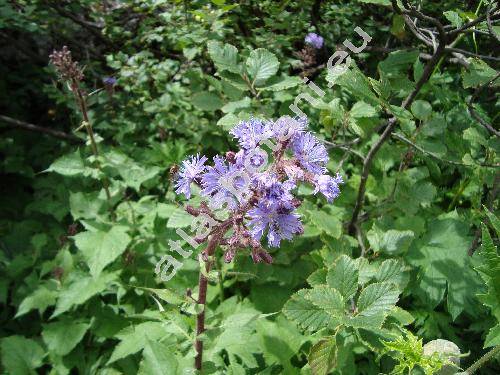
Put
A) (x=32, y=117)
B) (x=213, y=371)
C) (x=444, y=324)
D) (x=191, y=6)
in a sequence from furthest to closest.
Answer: (x=32, y=117) → (x=191, y=6) → (x=444, y=324) → (x=213, y=371)

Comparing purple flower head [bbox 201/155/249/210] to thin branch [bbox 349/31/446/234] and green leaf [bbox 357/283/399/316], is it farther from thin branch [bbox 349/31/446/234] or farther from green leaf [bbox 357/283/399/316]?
thin branch [bbox 349/31/446/234]

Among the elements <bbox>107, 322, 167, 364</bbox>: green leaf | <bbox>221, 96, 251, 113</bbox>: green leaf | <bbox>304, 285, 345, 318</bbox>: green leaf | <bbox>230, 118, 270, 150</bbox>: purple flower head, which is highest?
<bbox>230, 118, 270, 150</bbox>: purple flower head

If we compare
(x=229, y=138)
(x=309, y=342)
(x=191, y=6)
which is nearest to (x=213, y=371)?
(x=309, y=342)

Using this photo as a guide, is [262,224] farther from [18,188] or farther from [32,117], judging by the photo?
[32,117]

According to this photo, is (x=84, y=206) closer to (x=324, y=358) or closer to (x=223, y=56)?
(x=223, y=56)

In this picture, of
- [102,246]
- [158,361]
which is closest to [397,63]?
[158,361]

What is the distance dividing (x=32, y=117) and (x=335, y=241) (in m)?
3.94

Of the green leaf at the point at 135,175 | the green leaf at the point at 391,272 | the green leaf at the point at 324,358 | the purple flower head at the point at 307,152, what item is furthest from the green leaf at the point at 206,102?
the green leaf at the point at 324,358

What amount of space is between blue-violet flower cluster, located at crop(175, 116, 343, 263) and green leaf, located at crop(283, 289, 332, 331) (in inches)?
10.8

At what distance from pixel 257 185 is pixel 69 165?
58.4 inches

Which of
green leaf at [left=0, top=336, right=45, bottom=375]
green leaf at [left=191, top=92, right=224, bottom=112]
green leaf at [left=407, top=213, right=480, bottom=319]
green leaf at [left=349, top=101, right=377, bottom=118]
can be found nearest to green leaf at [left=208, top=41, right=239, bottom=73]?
green leaf at [left=191, top=92, right=224, bottom=112]

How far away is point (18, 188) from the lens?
4.09 meters

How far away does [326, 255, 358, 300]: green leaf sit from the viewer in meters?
1.55

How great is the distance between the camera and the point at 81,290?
2410mm
